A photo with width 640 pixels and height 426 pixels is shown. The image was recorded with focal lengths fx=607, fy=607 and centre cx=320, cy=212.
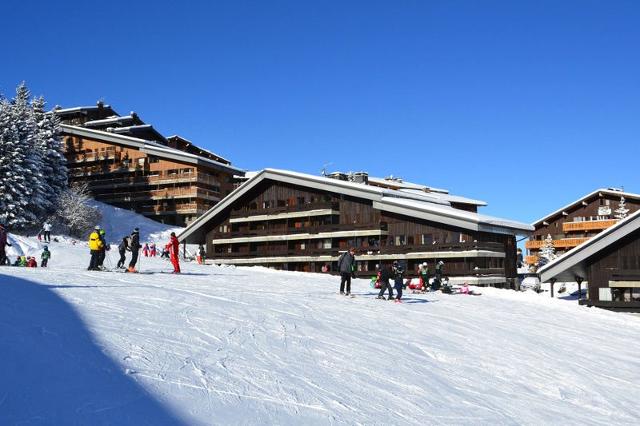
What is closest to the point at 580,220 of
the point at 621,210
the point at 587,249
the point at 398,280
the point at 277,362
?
the point at 621,210

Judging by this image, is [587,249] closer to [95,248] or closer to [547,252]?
[95,248]

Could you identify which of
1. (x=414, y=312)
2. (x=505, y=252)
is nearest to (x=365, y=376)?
(x=414, y=312)

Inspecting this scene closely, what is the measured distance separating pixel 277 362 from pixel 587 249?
22108mm

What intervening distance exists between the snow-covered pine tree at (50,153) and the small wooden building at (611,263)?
4011cm

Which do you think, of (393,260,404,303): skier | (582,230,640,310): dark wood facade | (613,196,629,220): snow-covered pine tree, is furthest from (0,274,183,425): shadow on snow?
(613,196,629,220): snow-covered pine tree

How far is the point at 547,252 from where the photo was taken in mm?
64312

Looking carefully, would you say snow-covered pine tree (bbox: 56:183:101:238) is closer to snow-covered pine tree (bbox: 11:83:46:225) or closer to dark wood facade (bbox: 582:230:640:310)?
snow-covered pine tree (bbox: 11:83:46:225)

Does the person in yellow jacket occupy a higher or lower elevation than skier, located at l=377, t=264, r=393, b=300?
higher

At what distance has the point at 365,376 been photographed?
358 inches

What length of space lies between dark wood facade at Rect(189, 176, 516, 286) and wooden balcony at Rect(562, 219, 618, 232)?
27626 mm

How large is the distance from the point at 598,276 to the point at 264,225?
2553 cm

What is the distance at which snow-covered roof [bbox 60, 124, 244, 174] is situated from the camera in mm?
63572

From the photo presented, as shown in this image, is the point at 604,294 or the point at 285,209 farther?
the point at 285,209

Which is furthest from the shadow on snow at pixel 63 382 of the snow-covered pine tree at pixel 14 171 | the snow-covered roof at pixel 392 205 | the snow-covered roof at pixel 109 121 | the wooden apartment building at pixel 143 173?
the snow-covered roof at pixel 109 121
